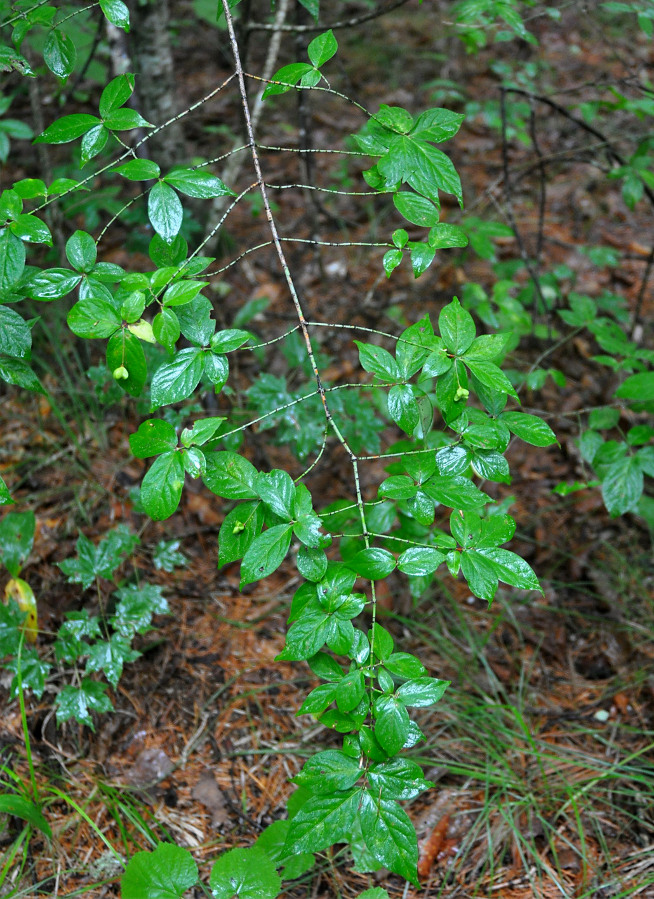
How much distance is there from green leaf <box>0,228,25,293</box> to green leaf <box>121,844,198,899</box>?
3.69 ft

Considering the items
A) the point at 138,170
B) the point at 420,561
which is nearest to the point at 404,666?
the point at 420,561

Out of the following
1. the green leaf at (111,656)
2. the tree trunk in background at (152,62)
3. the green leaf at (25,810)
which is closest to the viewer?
the green leaf at (25,810)

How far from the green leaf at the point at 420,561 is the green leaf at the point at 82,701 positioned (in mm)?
1021

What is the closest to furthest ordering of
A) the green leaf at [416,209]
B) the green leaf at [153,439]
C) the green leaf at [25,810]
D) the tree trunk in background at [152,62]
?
→ the green leaf at [153,439]
the green leaf at [416,209]
the green leaf at [25,810]
the tree trunk in background at [152,62]

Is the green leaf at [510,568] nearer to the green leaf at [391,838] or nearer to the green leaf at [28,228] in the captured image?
the green leaf at [391,838]

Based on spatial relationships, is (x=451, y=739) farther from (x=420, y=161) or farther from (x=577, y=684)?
(x=420, y=161)

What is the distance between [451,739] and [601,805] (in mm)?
399

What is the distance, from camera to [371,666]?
106 cm

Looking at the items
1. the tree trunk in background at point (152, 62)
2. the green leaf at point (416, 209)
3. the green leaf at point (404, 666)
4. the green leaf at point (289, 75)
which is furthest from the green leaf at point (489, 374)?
the tree trunk in background at point (152, 62)

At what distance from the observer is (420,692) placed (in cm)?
106

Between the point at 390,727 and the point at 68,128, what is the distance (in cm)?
114

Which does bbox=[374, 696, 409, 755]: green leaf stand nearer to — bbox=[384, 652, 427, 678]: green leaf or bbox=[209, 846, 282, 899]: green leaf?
bbox=[384, 652, 427, 678]: green leaf

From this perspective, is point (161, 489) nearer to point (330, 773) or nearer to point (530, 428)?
point (330, 773)

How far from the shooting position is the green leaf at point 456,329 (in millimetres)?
1175
